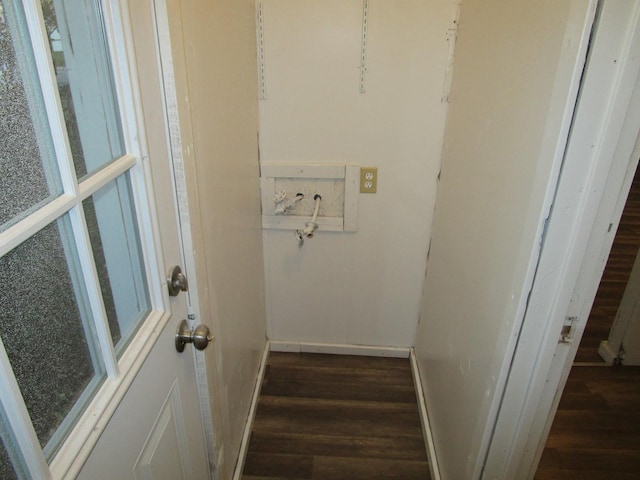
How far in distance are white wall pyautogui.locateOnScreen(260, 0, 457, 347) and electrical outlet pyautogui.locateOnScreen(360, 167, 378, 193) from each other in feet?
0.07

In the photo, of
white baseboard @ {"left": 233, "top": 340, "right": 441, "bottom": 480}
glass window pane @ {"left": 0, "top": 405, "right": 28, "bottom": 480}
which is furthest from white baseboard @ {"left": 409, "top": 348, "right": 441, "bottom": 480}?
glass window pane @ {"left": 0, "top": 405, "right": 28, "bottom": 480}

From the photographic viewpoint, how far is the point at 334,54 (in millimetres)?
1710

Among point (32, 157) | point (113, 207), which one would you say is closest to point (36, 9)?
point (32, 157)

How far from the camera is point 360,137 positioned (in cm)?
183

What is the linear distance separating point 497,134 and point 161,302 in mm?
985

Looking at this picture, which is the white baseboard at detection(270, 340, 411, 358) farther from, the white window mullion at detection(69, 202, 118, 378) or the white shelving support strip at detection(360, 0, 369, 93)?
the white window mullion at detection(69, 202, 118, 378)

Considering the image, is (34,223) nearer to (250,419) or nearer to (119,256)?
(119,256)

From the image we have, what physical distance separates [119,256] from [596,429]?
2.16m

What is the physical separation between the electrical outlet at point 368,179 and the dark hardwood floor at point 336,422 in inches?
37.6

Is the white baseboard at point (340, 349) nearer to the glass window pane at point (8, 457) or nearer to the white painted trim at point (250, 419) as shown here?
the white painted trim at point (250, 419)

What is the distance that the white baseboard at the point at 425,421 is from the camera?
1.69 m

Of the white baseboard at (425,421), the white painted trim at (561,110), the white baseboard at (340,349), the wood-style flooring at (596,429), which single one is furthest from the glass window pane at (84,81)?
the wood-style flooring at (596,429)

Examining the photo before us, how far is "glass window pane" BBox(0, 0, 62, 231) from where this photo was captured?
501 mm

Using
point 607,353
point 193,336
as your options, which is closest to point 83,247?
point 193,336
